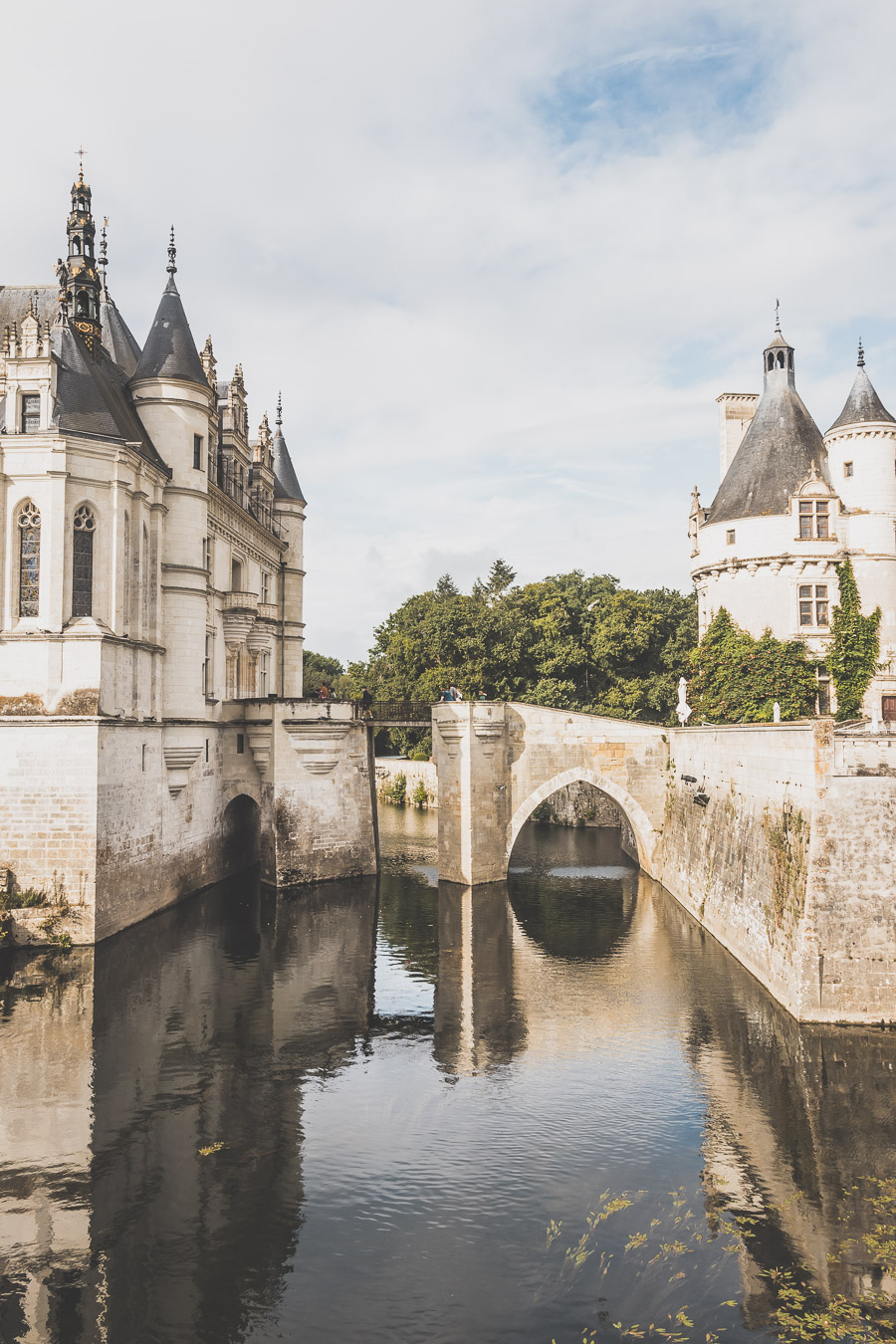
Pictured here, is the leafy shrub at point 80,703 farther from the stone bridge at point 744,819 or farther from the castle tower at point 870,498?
the castle tower at point 870,498

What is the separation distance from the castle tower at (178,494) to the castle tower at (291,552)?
15.1 m

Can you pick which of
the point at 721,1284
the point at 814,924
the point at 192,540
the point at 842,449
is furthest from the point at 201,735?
the point at 842,449

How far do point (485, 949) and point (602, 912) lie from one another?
6269mm

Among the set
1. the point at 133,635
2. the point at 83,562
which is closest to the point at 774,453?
the point at 133,635

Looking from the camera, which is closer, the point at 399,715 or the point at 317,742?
the point at 317,742

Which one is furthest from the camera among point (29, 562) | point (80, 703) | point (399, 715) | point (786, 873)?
point (399, 715)

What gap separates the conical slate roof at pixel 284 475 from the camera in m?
46.5

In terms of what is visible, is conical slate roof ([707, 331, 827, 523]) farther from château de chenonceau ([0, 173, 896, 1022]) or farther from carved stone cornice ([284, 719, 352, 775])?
carved stone cornice ([284, 719, 352, 775])

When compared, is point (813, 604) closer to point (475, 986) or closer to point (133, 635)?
point (475, 986)

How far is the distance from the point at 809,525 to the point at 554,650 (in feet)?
66.6

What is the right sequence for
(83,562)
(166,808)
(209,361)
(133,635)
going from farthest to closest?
1. (209,361)
2. (166,808)
3. (133,635)
4. (83,562)

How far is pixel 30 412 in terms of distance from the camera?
2548cm

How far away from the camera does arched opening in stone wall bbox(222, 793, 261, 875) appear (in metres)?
36.9

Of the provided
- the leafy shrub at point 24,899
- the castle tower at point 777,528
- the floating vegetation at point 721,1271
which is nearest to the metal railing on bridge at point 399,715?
the castle tower at point 777,528
